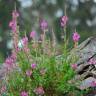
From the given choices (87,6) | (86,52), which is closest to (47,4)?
(87,6)

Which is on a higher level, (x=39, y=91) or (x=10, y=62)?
(x=10, y=62)

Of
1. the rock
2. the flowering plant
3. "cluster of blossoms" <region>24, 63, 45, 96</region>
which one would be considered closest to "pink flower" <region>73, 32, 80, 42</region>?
the flowering plant

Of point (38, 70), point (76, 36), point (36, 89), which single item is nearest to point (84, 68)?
point (76, 36)

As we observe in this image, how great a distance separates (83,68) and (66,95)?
1.62ft

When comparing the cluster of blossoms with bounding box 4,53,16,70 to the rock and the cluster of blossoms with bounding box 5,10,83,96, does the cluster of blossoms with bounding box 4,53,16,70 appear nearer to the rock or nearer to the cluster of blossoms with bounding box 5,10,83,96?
the cluster of blossoms with bounding box 5,10,83,96

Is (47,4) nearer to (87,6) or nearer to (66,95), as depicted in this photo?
(87,6)

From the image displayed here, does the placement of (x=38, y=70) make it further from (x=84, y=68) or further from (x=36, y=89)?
(x=84, y=68)

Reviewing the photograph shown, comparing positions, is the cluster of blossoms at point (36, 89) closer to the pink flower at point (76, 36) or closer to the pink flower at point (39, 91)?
the pink flower at point (39, 91)

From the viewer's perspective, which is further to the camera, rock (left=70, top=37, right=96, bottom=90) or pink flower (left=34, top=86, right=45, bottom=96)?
rock (left=70, top=37, right=96, bottom=90)

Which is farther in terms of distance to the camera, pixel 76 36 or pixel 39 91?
pixel 76 36

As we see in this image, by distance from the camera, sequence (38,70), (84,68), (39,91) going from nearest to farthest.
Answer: (39,91) < (38,70) < (84,68)

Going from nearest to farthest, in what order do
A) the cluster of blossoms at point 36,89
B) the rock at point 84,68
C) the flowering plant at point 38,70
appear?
the cluster of blossoms at point 36,89
the flowering plant at point 38,70
the rock at point 84,68

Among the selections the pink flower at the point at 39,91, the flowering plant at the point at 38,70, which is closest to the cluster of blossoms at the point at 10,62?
the flowering plant at the point at 38,70

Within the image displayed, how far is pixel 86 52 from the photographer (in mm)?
5953
